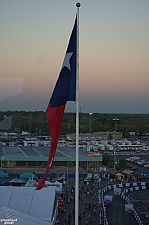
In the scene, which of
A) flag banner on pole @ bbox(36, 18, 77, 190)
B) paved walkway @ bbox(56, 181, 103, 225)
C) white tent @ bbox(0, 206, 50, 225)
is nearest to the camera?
flag banner on pole @ bbox(36, 18, 77, 190)

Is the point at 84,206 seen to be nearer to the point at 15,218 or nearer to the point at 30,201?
the point at 30,201

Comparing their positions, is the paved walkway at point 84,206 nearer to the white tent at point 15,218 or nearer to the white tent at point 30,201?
the white tent at point 30,201

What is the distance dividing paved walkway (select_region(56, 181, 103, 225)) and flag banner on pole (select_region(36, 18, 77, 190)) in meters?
2.60

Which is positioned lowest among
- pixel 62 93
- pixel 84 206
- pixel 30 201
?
pixel 84 206

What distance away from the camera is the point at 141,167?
9109mm

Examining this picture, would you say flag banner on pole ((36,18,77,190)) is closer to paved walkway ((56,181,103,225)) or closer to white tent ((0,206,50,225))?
white tent ((0,206,50,225))

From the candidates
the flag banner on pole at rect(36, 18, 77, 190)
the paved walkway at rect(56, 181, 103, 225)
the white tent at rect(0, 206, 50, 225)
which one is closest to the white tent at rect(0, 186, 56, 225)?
the paved walkway at rect(56, 181, 103, 225)

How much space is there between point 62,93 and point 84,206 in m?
3.52

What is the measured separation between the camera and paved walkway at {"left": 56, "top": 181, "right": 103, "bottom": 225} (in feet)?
14.0

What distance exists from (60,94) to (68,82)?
0.30 ft

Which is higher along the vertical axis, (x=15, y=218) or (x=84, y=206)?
(x=15, y=218)

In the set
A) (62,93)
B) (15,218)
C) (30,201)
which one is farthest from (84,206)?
(62,93)

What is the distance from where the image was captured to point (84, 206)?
16.4 feet

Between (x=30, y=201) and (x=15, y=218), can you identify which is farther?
(x=30, y=201)
